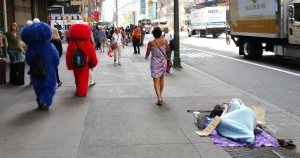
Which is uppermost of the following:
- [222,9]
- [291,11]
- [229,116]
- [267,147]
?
[222,9]

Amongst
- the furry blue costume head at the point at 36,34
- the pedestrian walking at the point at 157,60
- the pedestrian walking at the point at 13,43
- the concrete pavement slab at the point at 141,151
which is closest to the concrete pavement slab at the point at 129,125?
the concrete pavement slab at the point at 141,151

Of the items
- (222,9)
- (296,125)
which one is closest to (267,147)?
(296,125)

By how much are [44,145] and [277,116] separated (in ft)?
14.0

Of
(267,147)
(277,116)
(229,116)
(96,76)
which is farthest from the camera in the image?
(96,76)

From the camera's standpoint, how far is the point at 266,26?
15719 millimetres

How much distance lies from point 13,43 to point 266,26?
10497 mm

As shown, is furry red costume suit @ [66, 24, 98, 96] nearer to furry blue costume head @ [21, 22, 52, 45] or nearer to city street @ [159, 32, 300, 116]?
furry blue costume head @ [21, 22, 52, 45]

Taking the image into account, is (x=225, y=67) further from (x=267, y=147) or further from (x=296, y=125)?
(x=267, y=147)

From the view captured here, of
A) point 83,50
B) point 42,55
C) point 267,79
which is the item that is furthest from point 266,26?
point 42,55

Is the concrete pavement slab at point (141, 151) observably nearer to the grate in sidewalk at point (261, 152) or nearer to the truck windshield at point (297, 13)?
the grate in sidewalk at point (261, 152)

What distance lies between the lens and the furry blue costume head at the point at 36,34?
24.0 feet

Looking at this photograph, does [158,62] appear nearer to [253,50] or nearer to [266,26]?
[266,26]

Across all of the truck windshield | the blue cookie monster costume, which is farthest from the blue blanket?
the truck windshield

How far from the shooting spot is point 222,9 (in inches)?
1795
